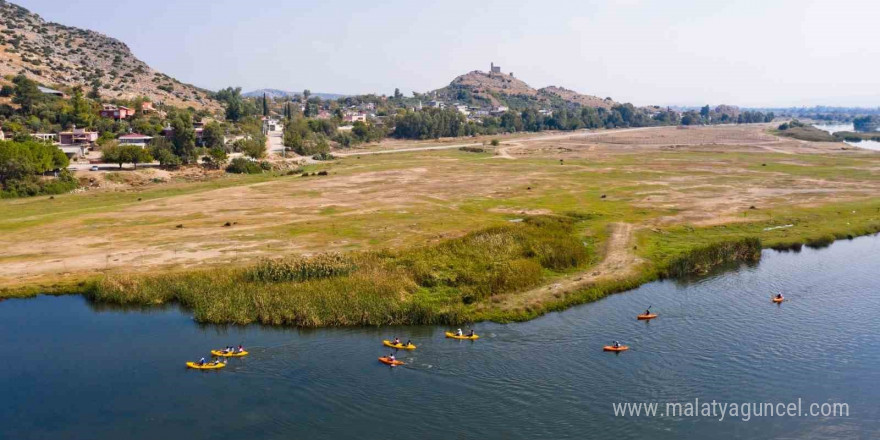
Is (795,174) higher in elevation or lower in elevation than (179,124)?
lower

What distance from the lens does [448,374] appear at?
134ft

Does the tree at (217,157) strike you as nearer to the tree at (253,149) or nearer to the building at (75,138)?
the tree at (253,149)

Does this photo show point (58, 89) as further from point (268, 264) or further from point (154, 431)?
point (154, 431)

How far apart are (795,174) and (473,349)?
390 feet

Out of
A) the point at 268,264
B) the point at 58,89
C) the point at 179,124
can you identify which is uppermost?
the point at 58,89

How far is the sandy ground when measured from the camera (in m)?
68.5

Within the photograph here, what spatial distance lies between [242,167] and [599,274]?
322 ft

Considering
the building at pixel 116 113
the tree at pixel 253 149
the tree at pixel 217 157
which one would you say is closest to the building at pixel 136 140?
the tree at pixel 217 157

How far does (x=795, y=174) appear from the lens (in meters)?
134

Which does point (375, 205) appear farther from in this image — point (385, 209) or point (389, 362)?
point (389, 362)

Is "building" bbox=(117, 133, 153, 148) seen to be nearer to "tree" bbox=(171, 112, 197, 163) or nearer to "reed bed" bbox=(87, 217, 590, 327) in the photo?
"tree" bbox=(171, 112, 197, 163)

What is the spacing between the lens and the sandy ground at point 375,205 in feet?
225

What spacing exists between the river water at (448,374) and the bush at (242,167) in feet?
275

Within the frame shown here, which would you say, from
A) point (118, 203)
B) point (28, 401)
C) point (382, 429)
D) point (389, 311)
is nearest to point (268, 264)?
point (389, 311)
